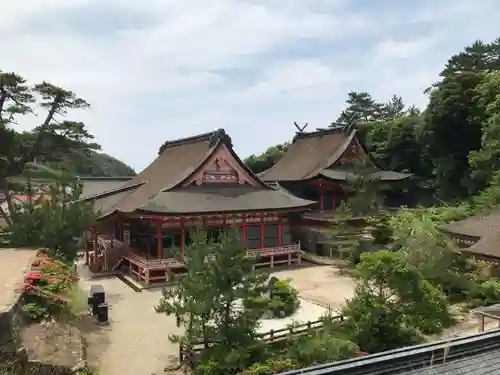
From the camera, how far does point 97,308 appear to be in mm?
14719

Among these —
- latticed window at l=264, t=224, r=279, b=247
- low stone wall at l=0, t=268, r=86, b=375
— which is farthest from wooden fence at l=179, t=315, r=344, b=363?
latticed window at l=264, t=224, r=279, b=247

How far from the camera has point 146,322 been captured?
14789mm

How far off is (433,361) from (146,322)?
11.4 m

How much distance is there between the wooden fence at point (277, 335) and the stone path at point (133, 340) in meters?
0.47

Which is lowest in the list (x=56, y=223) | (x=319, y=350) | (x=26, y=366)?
(x=319, y=350)

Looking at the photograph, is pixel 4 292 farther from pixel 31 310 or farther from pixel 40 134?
pixel 40 134

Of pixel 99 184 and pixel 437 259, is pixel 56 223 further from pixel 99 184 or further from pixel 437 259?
pixel 99 184

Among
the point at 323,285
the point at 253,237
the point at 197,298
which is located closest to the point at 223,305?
the point at 197,298

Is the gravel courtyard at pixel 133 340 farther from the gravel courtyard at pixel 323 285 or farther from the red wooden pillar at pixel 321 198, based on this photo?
the red wooden pillar at pixel 321 198

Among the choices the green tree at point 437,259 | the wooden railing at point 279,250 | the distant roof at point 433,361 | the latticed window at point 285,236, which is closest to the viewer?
the distant roof at point 433,361

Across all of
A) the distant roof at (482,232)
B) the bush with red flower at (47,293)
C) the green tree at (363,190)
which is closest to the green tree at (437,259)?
the distant roof at (482,232)

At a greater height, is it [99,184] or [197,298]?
[99,184]

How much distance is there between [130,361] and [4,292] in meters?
4.17

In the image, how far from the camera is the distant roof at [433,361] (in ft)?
15.3
